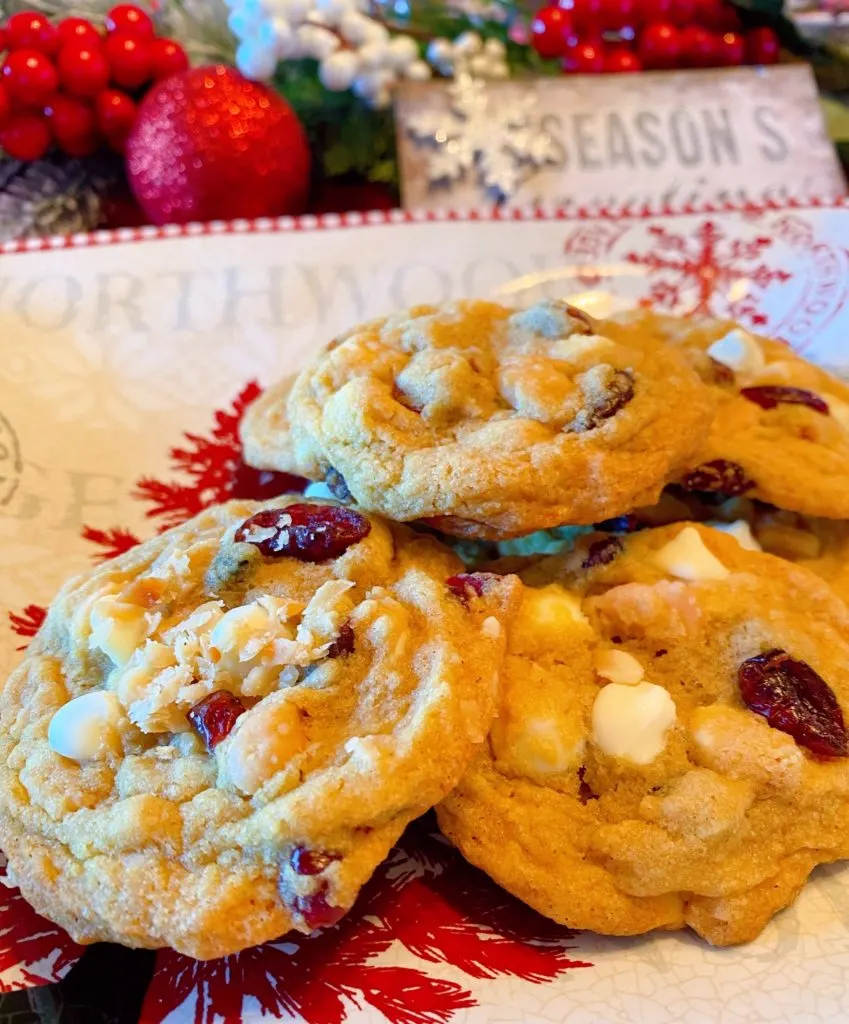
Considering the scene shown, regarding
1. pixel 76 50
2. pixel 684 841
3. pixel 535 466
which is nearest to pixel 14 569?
pixel 535 466

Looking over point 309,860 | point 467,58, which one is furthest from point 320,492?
point 467,58

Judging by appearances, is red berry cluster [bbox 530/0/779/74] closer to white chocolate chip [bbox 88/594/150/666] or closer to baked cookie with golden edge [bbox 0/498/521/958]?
baked cookie with golden edge [bbox 0/498/521/958]

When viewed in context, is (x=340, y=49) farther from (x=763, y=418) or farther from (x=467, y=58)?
(x=763, y=418)

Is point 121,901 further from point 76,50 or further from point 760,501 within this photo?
Result: point 76,50

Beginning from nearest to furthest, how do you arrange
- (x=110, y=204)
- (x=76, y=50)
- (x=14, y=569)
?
(x=14, y=569), (x=76, y=50), (x=110, y=204)

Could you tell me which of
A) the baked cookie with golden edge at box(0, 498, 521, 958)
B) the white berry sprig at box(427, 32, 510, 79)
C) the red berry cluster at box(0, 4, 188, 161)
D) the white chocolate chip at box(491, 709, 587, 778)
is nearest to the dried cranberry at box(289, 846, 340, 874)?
the baked cookie with golden edge at box(0, 498, 521, 958)

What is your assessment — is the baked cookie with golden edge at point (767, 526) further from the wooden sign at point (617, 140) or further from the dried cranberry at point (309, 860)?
the wooden sign at point (617, 140)
